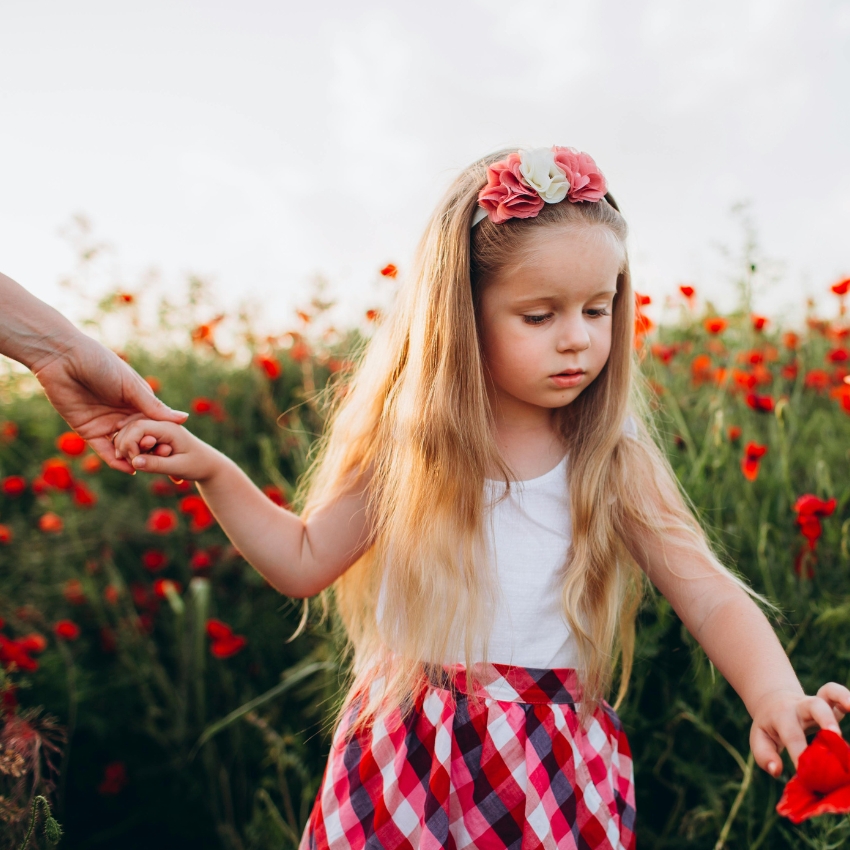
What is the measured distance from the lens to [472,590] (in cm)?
120

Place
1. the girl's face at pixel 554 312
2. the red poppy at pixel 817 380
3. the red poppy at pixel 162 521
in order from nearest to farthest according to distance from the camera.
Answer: the girl's face at pixel 554 312, the red poppy at pixel 162 521, the red poppy at pixel 817 380

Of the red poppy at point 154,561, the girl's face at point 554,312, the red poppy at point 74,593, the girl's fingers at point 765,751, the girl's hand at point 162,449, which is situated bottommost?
the red poppy at point 74,593

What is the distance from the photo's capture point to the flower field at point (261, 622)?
5.03ft

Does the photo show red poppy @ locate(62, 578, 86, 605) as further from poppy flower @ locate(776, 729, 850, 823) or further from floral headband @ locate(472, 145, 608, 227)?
poppy flower @ locate(776, 729, 850, 823)

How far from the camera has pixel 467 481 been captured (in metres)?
1.22

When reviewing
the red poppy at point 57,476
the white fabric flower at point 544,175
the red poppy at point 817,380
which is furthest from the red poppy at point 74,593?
the red poppy at point 817,380

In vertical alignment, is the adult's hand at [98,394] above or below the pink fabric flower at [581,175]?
below

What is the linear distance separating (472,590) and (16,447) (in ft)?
8.54

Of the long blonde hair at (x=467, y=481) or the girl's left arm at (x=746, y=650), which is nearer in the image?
the girl's left arm at (x=746, y=650)

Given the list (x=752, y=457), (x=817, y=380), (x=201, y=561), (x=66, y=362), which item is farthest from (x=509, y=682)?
(x=817, y=380)

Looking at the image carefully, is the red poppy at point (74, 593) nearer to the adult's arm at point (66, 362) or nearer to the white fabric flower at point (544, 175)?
→ the adult's arm at point (66, 362)

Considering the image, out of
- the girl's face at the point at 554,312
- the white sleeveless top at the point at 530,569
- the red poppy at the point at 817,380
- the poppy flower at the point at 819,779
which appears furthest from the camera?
the red poppy at the point at 817,380

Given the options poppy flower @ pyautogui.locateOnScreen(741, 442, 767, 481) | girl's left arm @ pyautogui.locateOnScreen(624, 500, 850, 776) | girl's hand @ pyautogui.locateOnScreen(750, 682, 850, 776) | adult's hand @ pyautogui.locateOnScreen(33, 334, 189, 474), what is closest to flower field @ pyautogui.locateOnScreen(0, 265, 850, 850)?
poppy flower @ pyautogui.locateOnScreen(741, 442, 767, 481)

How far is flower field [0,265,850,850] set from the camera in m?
1.53
